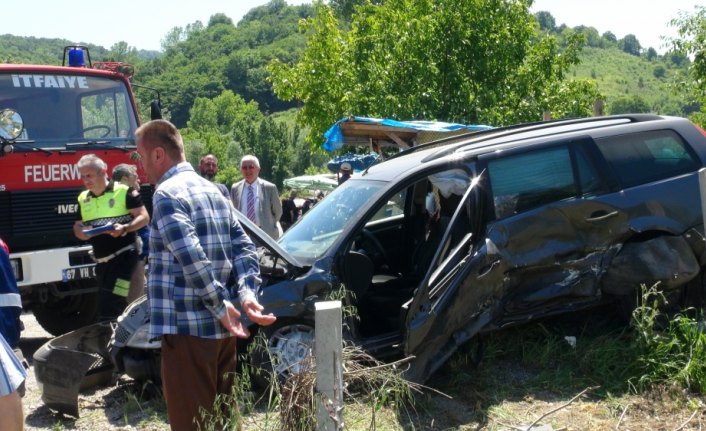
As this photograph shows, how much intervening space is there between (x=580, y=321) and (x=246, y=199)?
13.8 feet

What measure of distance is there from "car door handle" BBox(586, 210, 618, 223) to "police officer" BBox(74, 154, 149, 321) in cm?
361

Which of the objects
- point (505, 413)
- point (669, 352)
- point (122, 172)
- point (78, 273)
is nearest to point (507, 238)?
point (505, 413)

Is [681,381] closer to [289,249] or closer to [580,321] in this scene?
[580,321]

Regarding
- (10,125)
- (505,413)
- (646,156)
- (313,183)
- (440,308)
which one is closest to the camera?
(505,413)

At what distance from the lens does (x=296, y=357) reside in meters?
5.28

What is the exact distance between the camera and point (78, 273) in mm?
7836

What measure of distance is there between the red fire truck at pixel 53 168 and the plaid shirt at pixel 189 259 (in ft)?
14.6

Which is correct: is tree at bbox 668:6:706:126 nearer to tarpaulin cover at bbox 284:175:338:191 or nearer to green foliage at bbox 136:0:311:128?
tarpaulin cover at bbox 284:175:338:191

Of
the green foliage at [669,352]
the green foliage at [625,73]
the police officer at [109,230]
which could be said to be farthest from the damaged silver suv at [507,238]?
the green foliage at [625,73]

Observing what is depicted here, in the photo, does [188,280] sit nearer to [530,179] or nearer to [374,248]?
[530,179]

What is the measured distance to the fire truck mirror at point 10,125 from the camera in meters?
7.69

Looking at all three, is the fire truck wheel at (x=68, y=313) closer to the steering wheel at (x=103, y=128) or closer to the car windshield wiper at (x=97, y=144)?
the car windshield wiper at (x=97, y=144)

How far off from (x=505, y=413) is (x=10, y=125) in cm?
540

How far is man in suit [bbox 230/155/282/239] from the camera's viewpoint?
30.1 feet
